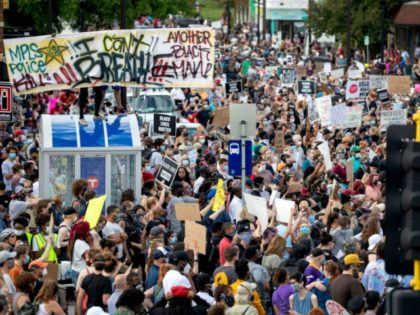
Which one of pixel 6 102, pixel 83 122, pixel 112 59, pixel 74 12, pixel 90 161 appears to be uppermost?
pixel 74 12

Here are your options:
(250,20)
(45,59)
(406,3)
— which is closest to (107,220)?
(45,59)

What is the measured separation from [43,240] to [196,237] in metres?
1.77

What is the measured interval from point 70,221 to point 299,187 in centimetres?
438

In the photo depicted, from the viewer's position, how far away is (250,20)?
429 ft

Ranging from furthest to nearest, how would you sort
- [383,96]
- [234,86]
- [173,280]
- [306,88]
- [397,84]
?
[306,88] → [234,86] → [397,84] → [383,96] → [173,280]

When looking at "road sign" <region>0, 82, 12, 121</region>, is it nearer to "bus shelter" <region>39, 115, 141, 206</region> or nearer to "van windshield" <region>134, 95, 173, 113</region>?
"bus shelter" <region>39, 115, 141, 206</region>

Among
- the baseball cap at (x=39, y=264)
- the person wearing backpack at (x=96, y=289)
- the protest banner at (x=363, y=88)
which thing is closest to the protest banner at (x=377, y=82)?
the protest banner at (x=363, y=88)

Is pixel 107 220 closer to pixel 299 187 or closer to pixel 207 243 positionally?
pixel 207 243

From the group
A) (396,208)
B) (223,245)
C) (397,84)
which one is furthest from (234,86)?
(396,208)

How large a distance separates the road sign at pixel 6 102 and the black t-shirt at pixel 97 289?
1027cm

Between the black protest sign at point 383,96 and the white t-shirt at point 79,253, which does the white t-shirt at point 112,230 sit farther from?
the black protest sign at point 383,96

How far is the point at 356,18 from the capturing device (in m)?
71.4

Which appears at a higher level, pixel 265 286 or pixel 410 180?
pixel 410 180

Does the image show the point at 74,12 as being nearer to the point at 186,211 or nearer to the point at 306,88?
the point at 306,88
